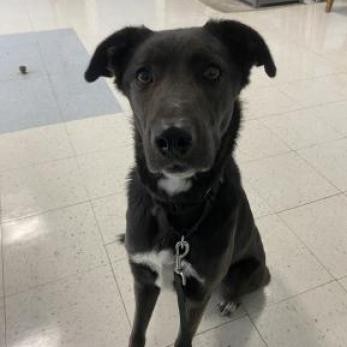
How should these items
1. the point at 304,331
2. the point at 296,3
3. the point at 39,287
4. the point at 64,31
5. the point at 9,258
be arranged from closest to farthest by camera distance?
the point at 304,331 → the point at 39,287 → the point at 9,258 → the point at 64,31 → the point at 296,3

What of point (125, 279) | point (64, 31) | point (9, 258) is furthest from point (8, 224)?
point (64, 31)

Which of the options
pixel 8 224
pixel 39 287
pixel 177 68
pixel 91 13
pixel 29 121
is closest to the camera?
pixel 177 68

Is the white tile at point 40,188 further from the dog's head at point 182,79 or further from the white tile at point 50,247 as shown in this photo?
Result: the dog's head at point 182,79

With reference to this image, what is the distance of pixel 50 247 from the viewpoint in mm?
1688

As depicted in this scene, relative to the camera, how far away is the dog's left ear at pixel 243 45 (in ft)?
3.49

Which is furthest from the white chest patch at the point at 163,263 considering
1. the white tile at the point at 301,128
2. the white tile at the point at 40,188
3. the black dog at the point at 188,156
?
the white tile at the point at 301,128

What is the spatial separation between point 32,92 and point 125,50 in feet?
6.29

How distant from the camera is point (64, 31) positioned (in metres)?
3.87

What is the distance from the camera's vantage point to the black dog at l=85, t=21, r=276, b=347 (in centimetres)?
96

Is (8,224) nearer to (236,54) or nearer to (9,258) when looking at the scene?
(9,258)

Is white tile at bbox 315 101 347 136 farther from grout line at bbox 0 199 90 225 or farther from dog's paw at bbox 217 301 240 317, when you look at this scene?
grout line at bbox 0 199 90 225

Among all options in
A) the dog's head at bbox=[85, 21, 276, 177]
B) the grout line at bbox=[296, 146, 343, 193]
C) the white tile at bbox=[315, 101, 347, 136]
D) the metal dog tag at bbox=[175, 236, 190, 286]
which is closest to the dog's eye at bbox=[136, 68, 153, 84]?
the dog's head at bbox=[85, 21, 276, 177]

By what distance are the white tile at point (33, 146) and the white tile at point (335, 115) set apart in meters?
1.61

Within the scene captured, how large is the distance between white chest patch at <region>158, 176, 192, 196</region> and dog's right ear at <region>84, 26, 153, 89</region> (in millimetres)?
322
